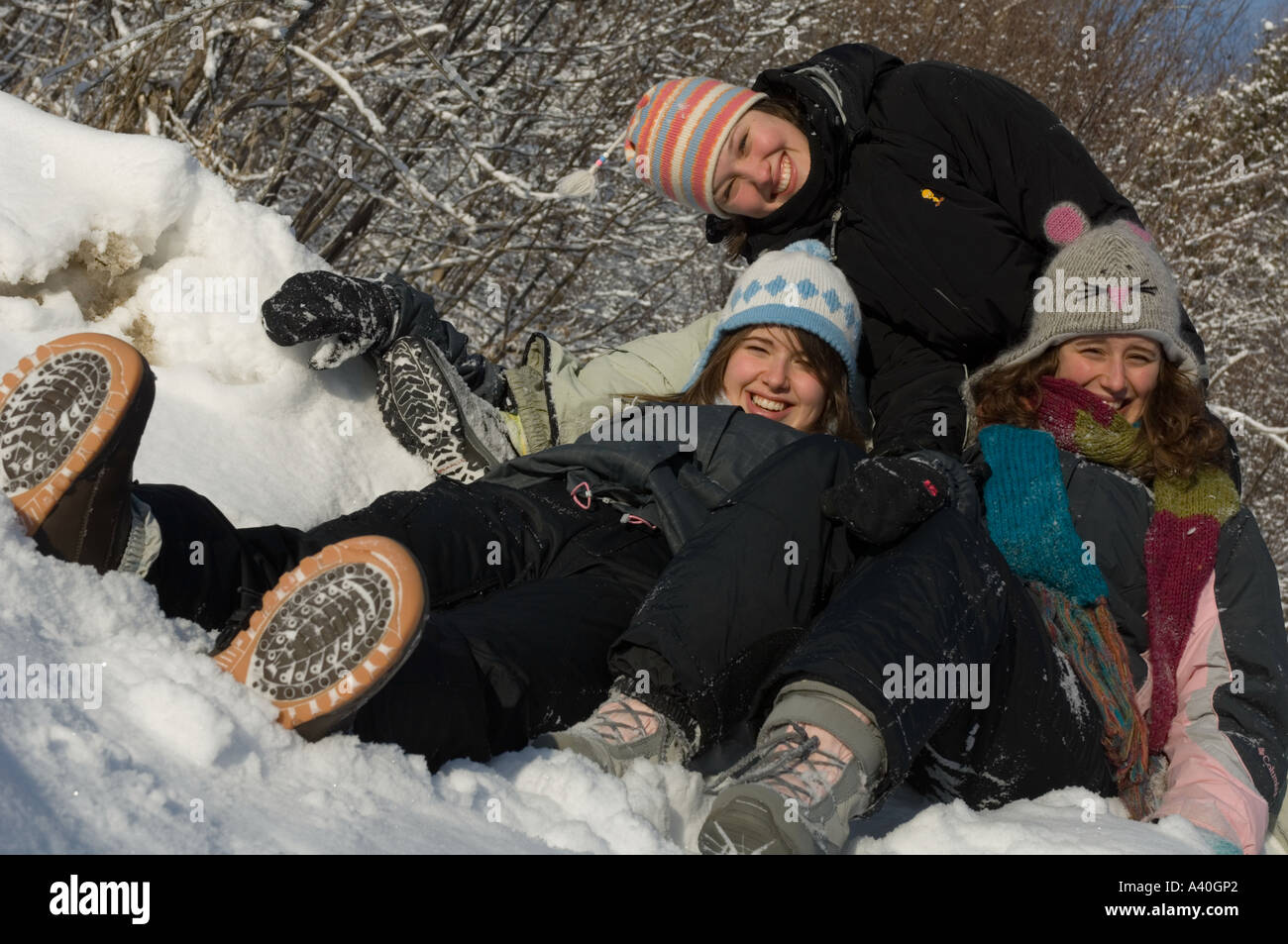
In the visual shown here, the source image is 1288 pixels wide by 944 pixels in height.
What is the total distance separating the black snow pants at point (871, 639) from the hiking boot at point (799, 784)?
0.10 feet

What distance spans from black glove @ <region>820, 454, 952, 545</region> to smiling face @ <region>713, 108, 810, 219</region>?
47.2 inches

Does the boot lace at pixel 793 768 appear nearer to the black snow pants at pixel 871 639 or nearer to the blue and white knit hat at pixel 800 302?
the black snow pants at pixel 871 639

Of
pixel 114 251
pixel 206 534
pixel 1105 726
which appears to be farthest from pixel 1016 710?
pixel 114 251

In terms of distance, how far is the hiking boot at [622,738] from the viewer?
5.37 ft

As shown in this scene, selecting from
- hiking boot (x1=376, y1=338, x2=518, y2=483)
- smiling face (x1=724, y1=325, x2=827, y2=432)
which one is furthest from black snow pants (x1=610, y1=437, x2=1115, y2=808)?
hiking boot (x1=376, y1=338, x2=518, y2=483)

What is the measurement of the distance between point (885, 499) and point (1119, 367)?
0.99m

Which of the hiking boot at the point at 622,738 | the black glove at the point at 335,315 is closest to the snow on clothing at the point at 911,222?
the black glove at the point at 335,315

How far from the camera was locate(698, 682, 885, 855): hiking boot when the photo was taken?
138 centimetres

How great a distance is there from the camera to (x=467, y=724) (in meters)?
1.56

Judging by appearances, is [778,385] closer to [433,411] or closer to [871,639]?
[433,411]

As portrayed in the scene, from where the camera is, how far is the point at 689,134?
2848 mm

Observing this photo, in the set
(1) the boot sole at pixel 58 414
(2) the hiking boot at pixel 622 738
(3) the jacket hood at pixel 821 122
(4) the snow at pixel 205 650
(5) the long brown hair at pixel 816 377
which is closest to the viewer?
(4) the snow at pixel 205 650

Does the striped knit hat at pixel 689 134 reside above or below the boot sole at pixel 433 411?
above

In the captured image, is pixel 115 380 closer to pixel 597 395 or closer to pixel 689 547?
pixel 689 547
